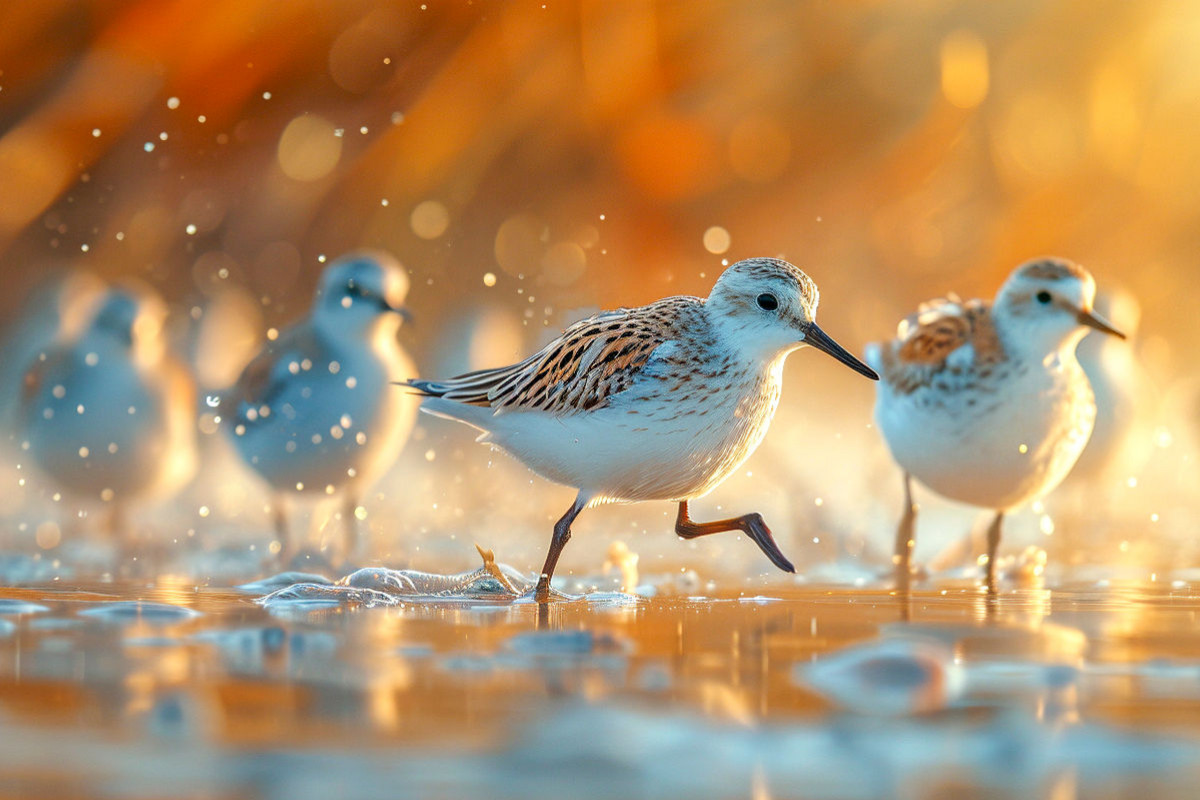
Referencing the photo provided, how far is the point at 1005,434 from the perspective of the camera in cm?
575

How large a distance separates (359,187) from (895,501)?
4.83 metres

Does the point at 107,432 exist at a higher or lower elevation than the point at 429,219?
lower

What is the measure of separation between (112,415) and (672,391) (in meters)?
3.57

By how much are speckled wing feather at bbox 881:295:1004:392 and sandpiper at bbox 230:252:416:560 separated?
7.73ft

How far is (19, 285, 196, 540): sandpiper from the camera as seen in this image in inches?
267

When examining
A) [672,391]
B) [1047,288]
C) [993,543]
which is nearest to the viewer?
[672,391]

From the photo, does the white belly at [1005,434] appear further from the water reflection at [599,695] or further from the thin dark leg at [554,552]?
the thin dark leg at [554,552]

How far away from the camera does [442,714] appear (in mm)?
2711

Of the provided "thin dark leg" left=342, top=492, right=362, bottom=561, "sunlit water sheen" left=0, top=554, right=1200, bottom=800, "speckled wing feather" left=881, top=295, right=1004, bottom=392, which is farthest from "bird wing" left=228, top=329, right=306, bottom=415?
"speckled wing feather" left=881, top=295, right=1004, bottom=392

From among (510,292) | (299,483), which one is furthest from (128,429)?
(510,292)

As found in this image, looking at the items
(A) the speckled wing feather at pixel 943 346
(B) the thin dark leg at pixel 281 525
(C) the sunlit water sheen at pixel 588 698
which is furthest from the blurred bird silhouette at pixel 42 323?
(A) the speckled wing feather at pixel 943 346

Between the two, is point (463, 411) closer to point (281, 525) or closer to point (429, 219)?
point (281, 525)

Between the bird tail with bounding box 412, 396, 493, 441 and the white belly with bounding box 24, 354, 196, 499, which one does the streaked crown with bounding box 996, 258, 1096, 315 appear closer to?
the bird tail with bounding box 412, 396, 493, 441

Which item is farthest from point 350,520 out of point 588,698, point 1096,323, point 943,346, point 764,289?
point 588,698
